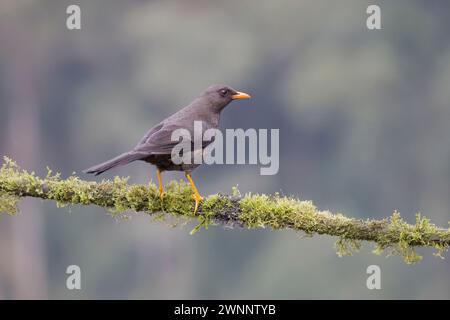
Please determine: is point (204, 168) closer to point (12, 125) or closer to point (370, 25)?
point (12, 125)

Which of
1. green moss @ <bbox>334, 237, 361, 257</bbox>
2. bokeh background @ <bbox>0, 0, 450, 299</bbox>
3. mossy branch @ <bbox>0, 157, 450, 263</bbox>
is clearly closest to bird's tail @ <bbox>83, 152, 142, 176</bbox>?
mossy branch @ <bbox>0, 157, 450, 263</bbox>

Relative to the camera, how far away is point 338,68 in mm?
32812

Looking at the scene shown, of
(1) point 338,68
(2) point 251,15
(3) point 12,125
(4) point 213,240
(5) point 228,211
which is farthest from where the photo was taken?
(2) point 251,15

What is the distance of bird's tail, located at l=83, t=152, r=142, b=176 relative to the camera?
552 centimetres

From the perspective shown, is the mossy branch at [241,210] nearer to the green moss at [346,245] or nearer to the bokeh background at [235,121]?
the green moss at [346,245]

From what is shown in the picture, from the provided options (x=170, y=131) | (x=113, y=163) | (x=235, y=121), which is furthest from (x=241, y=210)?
(x=235, y=121)

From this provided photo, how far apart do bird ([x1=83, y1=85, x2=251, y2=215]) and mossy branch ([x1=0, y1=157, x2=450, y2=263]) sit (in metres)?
0.10

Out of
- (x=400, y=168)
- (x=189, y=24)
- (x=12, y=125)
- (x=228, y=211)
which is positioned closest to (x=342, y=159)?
(x=400, y=168)

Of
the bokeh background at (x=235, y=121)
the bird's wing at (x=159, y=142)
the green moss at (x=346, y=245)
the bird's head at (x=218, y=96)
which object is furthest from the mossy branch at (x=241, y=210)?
the bokeh background at (x=235, y=121)

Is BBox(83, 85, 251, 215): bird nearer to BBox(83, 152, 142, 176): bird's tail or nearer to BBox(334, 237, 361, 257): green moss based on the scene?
BBox(83, 152, 142, 176): bird's tail

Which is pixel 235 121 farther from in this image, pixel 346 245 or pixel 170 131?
pixel 346 245

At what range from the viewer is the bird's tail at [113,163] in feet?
18.1

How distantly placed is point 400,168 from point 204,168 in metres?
6.99

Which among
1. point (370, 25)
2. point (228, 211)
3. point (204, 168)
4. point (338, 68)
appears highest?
point (370, 25)
